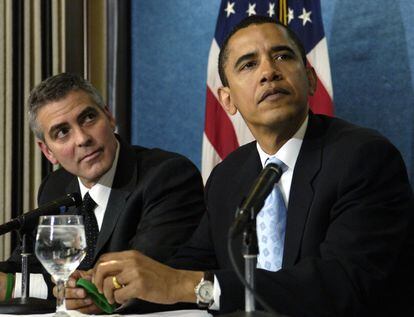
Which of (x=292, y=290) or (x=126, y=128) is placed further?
(x=126, y=128)

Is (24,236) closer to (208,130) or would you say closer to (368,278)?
(368,278)

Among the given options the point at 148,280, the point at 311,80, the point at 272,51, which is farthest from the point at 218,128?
the point at 148,280

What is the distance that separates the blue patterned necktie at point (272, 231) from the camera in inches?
90.3

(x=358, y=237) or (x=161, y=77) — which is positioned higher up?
(x=161, y=77)

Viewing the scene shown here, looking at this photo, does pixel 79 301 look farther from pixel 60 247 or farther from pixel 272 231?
pixel 272 231

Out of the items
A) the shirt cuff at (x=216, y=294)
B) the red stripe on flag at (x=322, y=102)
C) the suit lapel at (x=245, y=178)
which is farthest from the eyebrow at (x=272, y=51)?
the red stripe on flag at (x=322, y=102)

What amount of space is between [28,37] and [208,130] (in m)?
1.52

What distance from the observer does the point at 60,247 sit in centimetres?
188

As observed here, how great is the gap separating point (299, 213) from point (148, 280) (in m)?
0.51

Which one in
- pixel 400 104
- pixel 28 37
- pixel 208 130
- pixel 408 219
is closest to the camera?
pixel 408 219

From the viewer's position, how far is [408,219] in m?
2.17

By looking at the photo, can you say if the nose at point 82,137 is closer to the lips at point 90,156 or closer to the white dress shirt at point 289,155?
the lips at point 90,156

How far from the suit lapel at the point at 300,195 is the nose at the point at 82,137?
1042 millimetres

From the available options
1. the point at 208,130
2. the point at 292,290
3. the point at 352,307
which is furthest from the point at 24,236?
the point at 208,130
